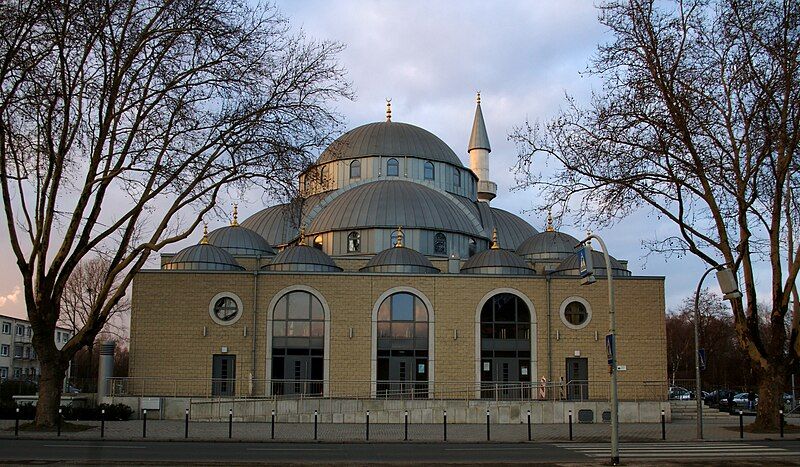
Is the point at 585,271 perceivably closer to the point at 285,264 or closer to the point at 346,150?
the point at 285,264

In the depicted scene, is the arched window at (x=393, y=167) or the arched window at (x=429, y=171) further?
the arched window at (x=429, y=171)

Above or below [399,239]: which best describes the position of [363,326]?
below

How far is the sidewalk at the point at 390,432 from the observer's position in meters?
25.0

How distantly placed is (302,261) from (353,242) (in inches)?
233

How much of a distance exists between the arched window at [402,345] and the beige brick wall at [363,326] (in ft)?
1.95

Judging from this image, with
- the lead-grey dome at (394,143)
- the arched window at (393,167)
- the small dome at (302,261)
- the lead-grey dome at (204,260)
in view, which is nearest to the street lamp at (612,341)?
the small dome at (302,261)

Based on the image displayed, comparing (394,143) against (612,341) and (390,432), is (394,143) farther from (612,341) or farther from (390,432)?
(612,341)

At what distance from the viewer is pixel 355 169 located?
181 ft

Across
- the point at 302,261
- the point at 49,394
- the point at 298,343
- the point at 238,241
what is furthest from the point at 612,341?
the point at 238,241

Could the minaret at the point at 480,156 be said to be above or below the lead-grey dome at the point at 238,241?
above

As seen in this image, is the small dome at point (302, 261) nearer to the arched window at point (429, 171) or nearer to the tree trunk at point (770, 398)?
the arched window at point (429, 171)

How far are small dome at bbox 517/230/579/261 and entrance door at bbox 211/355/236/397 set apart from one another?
19.3m

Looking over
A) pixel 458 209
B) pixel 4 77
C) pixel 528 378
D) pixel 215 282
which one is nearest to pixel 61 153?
pixel 4 77

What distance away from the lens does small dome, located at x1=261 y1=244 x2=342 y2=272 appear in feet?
140
